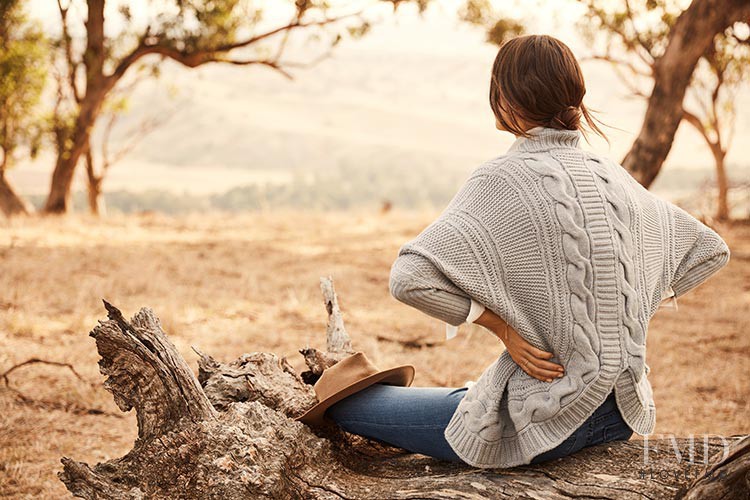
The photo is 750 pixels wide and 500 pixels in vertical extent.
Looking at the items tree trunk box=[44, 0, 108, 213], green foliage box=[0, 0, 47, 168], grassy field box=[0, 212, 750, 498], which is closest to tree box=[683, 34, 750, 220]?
grassy field box=[0, 212, 750, 498]

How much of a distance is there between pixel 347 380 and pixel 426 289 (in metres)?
0.70

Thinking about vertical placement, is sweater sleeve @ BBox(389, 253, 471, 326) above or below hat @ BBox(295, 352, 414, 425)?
above

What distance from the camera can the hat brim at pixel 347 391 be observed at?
8.32 feet

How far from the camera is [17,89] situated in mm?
10141

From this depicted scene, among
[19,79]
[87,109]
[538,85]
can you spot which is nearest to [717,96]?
[87,109]

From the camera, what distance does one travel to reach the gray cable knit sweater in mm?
2127

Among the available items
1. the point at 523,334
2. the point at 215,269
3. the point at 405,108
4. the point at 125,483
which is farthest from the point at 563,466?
the point at 405,108

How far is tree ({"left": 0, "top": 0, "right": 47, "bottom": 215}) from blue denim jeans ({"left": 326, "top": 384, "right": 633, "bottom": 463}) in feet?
28.7

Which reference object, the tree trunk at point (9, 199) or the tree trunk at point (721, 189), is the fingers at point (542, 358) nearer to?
the tree trunk at point (9, 199)

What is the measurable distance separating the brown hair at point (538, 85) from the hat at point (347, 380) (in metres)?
0.99

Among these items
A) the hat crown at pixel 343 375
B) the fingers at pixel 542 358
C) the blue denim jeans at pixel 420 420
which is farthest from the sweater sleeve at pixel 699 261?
the hat crown at pixel 343 375

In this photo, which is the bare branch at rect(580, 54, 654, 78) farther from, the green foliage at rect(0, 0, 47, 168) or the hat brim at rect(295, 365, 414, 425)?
the hat brim at rect(295, 365, 414, 425)

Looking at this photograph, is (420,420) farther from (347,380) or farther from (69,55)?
(69,55)

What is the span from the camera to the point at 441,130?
41688mm
